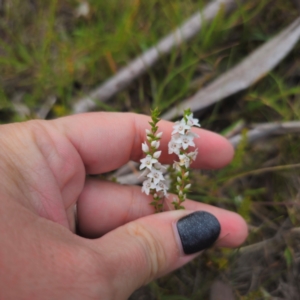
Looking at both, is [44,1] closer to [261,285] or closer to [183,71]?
[183,71]

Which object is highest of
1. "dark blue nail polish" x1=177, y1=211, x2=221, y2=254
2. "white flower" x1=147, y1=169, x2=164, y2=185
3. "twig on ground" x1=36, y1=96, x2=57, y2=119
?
"twig on ground" x1=36, y1=96, x2=57, y2=119

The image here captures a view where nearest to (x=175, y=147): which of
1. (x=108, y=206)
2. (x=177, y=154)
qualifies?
(x=177, y=154)

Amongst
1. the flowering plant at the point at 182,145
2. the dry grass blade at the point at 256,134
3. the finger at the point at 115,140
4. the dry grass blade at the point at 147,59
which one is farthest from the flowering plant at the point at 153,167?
the dry grass blade at the point at 147,59

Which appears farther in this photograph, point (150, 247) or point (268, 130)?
point (268, 130)

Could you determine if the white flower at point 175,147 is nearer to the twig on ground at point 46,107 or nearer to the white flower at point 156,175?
the white flower at point 156,175

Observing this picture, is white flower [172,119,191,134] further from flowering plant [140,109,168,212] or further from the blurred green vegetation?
the blurred green vegetation

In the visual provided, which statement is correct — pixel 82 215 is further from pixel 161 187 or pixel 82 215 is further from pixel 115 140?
pixel 161 187

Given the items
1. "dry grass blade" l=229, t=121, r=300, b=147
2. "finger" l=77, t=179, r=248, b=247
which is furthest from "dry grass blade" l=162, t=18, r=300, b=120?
"finger" l=77, t=179, r=248, b=247
